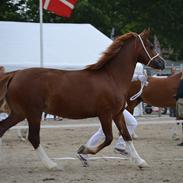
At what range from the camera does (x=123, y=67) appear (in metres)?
9.16

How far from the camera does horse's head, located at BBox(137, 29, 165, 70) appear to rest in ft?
30.4

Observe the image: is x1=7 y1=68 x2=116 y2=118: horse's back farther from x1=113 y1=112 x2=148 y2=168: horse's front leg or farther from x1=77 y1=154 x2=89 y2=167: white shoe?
x1=77 y1=154 x2=89 y2=167: white shoe

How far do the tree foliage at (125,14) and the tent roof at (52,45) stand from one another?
6345 mm

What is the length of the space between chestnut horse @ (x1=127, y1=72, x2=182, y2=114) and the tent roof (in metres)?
6.17

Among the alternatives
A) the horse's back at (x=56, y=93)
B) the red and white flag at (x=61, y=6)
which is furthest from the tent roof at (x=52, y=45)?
the horse's back at (x=56, y=93)

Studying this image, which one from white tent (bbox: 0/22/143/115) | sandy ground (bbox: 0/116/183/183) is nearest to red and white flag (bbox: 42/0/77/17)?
white tent (bbox: 0/22/143/115)

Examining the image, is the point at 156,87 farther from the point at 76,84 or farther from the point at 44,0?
the point at 76,84

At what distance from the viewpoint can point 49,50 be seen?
21.8 m

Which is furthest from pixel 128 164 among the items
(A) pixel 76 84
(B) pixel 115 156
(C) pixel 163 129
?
(C) pixel 163 129

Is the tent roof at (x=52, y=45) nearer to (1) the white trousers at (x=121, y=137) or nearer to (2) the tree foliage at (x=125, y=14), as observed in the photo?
(2) the tree foliage at (x=125, y=14)

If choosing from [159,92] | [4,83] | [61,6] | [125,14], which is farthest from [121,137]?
[125,14]

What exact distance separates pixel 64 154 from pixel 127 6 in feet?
75.6

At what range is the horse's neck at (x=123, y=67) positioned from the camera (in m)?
9.01

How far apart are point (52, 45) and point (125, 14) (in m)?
12.1
